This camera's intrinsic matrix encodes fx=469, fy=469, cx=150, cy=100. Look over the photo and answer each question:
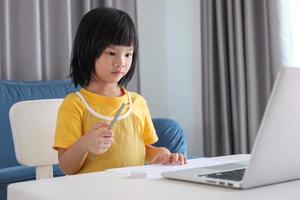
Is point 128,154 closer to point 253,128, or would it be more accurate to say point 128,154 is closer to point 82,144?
point 82,144

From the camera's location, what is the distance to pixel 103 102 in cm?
135

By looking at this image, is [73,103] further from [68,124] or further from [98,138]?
[98,138]

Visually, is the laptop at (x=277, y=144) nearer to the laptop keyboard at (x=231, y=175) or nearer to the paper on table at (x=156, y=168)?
the laptop keyboard at (x=231, y=175)

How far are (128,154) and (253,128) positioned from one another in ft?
5.27

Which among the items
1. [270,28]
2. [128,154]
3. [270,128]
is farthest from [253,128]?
[270,128]

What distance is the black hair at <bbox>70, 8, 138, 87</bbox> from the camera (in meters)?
1.33

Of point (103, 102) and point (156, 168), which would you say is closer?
point (156, 168)

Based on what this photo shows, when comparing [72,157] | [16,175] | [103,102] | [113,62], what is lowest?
[16,175]

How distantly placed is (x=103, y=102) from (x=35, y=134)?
0.21 m

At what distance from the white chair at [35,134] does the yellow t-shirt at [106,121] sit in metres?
0.09

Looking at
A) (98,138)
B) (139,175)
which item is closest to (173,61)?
(98,138)

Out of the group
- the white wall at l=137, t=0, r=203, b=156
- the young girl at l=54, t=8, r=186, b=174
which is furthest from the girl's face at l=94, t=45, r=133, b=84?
the white wall at l=137, t=0, r=203, b=156

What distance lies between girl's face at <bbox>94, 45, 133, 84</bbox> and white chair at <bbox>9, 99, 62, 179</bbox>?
0.20m

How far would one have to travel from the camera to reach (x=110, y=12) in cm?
137
